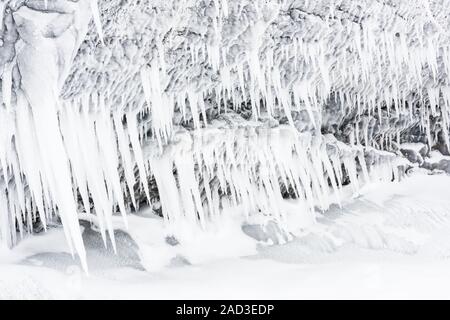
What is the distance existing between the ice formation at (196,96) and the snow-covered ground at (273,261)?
252 millimetres

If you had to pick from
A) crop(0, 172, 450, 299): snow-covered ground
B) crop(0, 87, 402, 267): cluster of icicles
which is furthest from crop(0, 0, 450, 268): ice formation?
crop(0, 172, 450, 299): snow-covered ground

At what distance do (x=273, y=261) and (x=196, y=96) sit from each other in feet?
5.77

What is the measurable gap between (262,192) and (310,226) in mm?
615

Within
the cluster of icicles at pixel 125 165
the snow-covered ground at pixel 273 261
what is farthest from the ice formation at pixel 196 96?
the snow-covered ground at pixel 273 261

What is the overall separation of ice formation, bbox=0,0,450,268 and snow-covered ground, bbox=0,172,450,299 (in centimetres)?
25

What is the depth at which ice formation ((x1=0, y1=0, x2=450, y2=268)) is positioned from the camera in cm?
313

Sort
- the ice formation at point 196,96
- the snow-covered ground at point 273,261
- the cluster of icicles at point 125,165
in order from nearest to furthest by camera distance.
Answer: the ice formation at point 196,96 → the cluster of icicles at point 125,165 → the snow-covered ground at point 273,261

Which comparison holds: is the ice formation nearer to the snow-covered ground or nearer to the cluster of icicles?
the cluster of icicles

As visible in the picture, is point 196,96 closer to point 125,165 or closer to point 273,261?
point 125,165

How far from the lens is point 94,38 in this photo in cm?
331

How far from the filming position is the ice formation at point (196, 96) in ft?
10.3

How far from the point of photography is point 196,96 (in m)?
4.44

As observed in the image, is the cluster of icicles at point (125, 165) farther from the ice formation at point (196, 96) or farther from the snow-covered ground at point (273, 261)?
the snow-covered ground at point (273, 261)

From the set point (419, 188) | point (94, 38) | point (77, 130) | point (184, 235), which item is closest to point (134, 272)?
point (184, 235)
